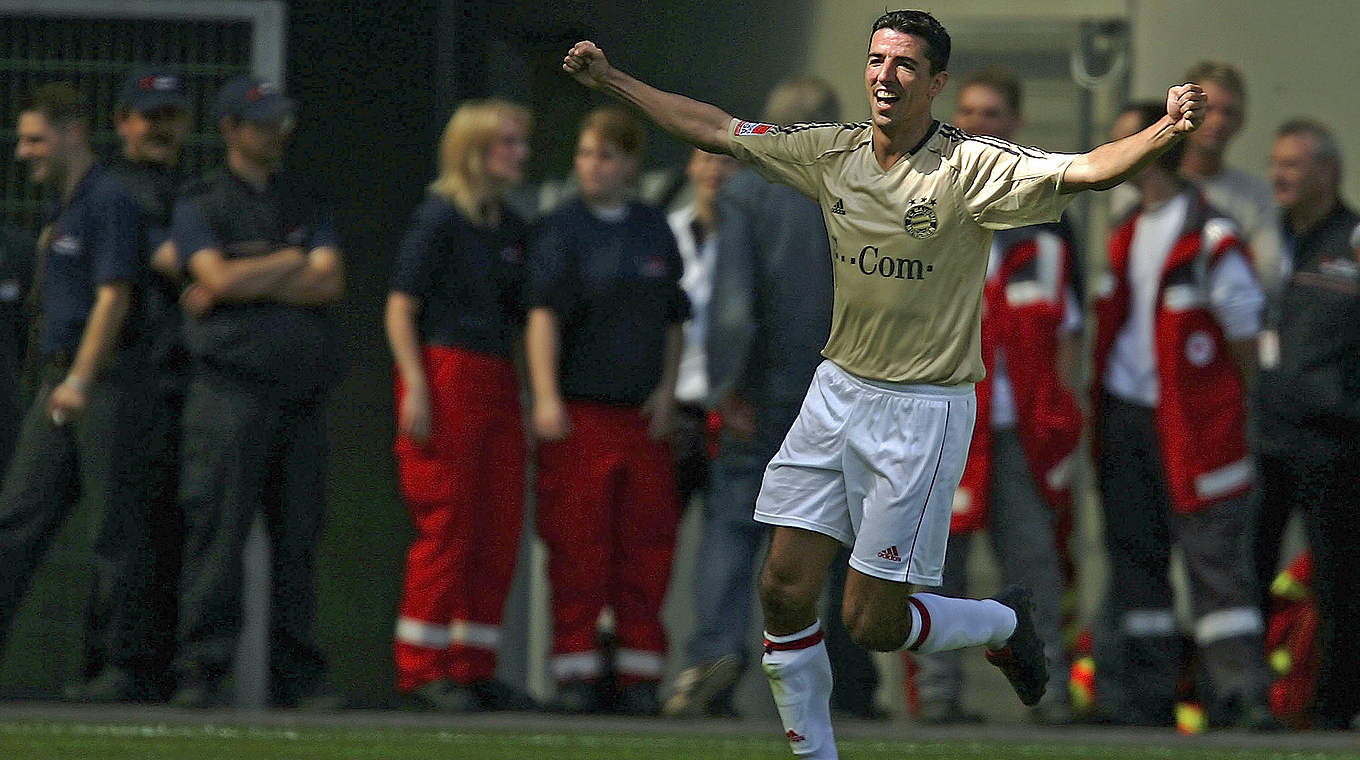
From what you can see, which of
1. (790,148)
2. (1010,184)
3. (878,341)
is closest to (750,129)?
(790,148)

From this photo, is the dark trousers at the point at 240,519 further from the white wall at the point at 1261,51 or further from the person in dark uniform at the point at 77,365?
the white wall at the point at 1261,51

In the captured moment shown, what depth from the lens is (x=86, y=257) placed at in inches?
324

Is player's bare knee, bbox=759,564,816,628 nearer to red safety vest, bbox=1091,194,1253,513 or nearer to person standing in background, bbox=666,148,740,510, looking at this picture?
person standing in background, bbox=666,148,740,510

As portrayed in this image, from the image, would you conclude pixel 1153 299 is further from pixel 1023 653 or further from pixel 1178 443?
pixel 1023 653

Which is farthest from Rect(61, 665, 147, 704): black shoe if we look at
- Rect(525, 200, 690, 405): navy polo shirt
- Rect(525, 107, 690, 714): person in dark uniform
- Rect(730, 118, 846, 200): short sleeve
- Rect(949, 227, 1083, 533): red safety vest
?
Rect(730, 118, 846, 200): short sleeve

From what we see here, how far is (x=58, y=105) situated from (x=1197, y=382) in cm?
438

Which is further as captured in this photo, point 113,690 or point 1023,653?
point 113,690

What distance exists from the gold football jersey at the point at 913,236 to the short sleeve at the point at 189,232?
2.94m

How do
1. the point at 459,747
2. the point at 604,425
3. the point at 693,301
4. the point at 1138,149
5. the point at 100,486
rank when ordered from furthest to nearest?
the point at 693,301 → the point at 100,486 → the point at 604,425 → the point at 459,747 → the point at 1138,149

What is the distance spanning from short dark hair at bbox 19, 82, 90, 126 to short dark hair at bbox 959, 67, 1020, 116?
336 centimetres

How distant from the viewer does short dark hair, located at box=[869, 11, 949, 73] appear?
550 cm

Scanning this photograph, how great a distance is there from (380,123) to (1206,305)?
3.71m

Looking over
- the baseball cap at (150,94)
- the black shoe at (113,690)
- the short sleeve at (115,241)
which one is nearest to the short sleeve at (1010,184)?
the short sleeve at (115,241)

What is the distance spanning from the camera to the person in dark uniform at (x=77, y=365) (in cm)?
808
